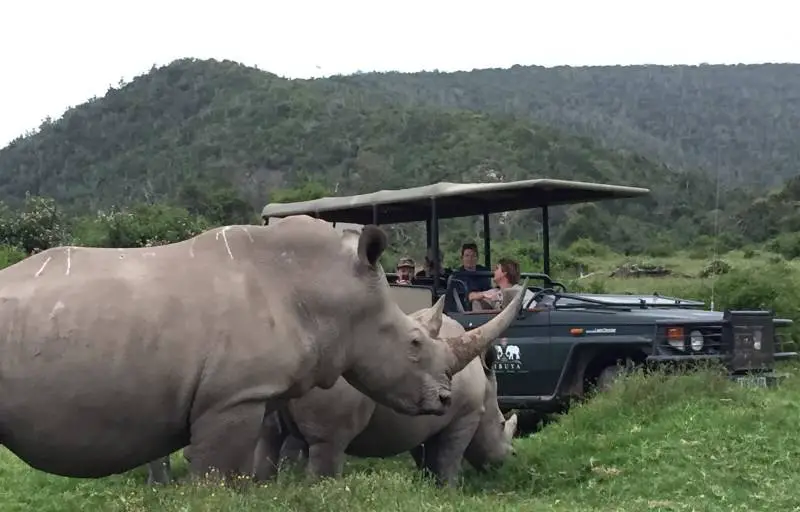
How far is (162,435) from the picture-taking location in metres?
5.33

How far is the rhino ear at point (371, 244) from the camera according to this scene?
579 centimetres

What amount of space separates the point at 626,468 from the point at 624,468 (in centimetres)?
1

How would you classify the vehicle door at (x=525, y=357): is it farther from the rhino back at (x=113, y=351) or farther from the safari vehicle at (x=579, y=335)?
the rhino back at (x=113, y=351)

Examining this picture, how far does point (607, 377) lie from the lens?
9930 mm

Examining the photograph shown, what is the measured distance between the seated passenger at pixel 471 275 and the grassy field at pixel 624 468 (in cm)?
176

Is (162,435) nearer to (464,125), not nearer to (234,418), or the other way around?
(234,418)

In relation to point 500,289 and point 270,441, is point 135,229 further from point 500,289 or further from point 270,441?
point 270,441

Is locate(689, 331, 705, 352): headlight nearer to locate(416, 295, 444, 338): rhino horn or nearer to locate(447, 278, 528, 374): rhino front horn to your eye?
locate(447, 278, 528, 374): rhino front horn

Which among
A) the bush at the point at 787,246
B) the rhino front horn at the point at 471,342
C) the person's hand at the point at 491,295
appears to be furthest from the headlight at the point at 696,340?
the bush at the point at 787,246

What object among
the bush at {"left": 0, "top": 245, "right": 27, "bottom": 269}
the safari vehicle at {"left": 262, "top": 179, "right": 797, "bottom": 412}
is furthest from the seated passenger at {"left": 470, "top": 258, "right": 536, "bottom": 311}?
the bush at {"left": 0, "top": 245, "right": 27, "bottom": 269}

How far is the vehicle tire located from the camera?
9744mm

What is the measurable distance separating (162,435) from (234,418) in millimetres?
363

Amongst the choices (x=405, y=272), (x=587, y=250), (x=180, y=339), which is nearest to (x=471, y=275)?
(x=405, y=272)

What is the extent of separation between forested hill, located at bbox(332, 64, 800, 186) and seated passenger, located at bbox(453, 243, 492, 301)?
68.9 m
